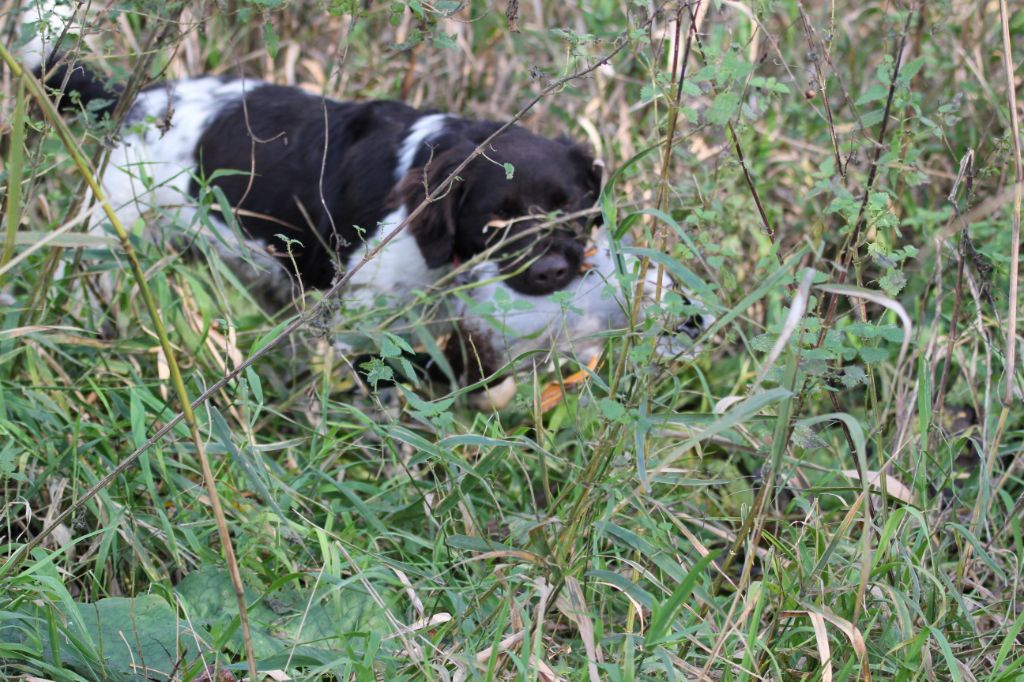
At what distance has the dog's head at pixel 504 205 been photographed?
8.93ft

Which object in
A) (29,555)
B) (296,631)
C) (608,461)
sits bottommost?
(296,631)

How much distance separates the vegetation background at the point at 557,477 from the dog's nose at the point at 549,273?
31 centimetres

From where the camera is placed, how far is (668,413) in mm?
1621

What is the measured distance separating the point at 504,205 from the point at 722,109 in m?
0.97

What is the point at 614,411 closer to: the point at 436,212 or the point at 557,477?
the point at 557,477

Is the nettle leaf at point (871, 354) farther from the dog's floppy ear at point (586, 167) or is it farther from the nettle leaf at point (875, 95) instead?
the dog's floppy ear at point (586, 167)

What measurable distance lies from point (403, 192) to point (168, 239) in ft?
2.05

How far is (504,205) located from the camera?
9.23 feet

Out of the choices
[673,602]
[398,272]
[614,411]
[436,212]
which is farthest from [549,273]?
[673,602]

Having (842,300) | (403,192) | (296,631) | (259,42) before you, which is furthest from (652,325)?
(259,42)

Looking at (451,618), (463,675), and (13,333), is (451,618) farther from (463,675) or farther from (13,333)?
(13,333)

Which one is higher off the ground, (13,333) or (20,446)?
(13,333)

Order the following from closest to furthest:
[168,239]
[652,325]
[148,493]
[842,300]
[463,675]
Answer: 1. [463,675]
2. [652,325]
3. [148,493]
4. [842,300]
5. [168,239]

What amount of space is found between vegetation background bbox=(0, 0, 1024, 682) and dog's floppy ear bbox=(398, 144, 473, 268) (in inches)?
15.5
